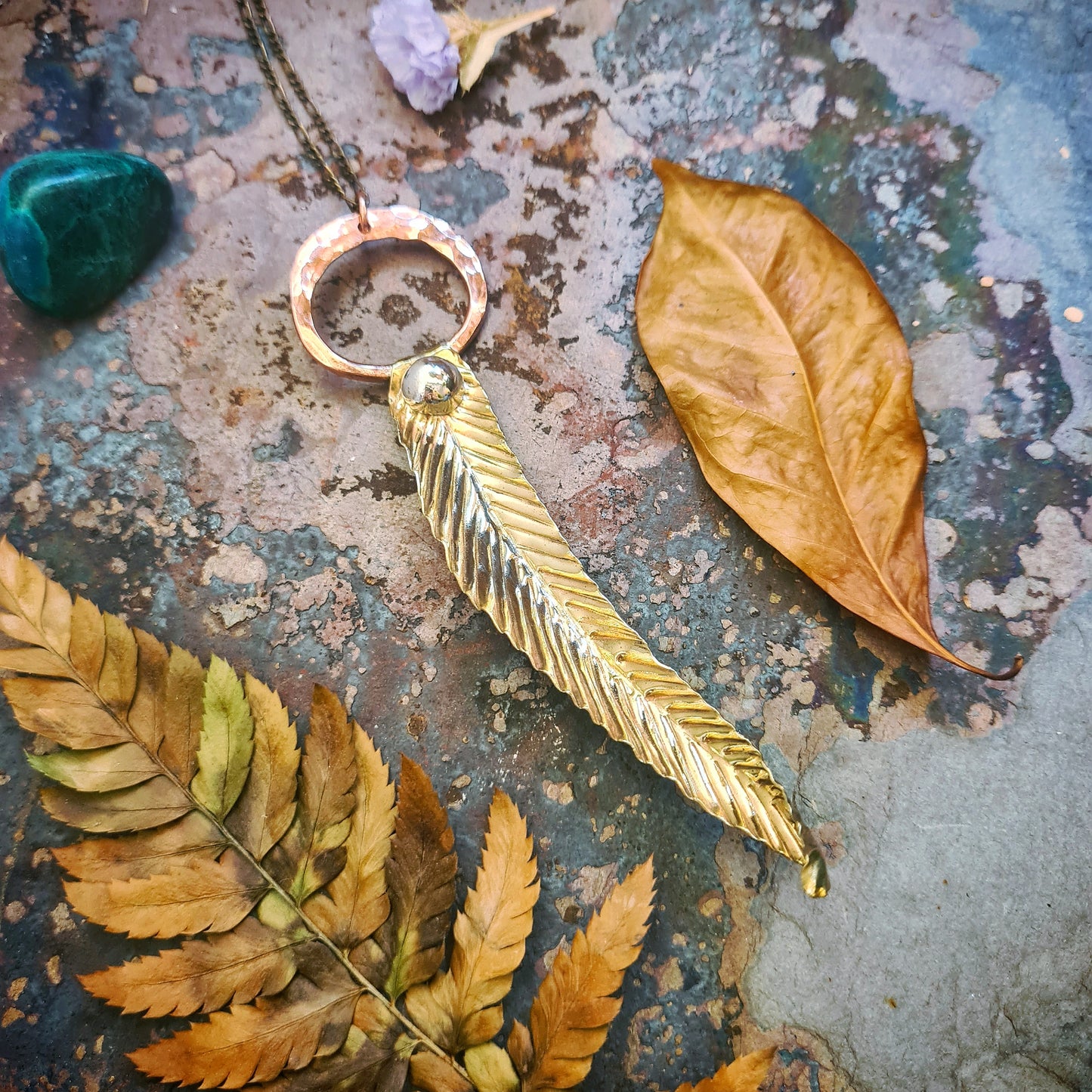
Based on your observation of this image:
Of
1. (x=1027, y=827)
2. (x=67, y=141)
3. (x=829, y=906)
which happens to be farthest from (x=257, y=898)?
(x=67, y=141)

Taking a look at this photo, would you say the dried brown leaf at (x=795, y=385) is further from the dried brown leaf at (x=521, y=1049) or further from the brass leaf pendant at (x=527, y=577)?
the dried brown leaf at (x=521, y=1049)

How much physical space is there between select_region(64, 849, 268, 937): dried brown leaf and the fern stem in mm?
11

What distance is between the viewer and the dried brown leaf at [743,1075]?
3.13 ft

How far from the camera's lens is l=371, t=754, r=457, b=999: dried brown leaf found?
1.03 meters

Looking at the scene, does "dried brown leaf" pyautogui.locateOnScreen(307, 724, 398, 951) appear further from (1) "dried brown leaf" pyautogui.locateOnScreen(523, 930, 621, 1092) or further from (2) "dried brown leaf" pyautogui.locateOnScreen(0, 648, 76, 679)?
(2) "dried brown leaf" pyautogui.locateOnScreen(0, 648, 76, 679)

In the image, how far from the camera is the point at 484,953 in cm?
102

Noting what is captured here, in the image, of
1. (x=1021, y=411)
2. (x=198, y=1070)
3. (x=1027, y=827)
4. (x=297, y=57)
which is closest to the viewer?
(x=198, y=1070)

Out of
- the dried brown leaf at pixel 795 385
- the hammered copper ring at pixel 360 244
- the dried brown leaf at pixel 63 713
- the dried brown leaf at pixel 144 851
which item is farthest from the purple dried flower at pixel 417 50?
the dried brown leaf at pixel 144 851

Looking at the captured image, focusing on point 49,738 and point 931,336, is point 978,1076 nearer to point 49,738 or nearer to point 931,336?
point 931,336

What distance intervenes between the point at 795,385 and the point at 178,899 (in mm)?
1111

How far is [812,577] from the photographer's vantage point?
1.14m

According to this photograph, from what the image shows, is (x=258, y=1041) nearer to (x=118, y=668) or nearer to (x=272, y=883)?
(x=272, y=883)

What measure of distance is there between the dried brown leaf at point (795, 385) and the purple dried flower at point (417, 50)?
1.26 feet

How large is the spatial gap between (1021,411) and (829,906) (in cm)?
80
